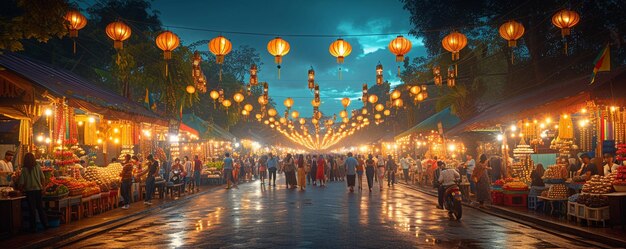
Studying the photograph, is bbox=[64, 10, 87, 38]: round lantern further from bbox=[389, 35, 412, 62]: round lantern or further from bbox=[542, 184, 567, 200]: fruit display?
bbox=[542, 184, 567, 200]: fruit display

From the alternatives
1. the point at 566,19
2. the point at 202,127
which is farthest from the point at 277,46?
the point at 202,127

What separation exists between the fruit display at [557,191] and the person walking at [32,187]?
13.5m

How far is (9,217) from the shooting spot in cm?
1261

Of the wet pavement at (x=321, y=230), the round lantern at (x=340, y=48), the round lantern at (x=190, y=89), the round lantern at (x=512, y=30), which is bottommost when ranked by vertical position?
the wet pavement at (x=321, y=230)

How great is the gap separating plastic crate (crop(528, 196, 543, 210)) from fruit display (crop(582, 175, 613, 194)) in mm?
2948

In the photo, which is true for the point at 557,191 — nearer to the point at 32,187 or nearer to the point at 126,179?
the point at 32,187

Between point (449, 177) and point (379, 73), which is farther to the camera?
point (379, 73)

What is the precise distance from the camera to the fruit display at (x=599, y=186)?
13.8 meters

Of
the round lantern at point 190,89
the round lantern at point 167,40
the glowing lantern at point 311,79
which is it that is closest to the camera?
the round lantern at point 167,40

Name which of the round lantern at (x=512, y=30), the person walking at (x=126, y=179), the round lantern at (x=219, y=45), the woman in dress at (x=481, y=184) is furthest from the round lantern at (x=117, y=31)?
the woman in dress at (x=481, y=184)

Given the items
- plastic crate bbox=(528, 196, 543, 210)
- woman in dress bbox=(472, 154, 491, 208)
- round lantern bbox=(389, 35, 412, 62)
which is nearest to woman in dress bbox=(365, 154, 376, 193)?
woman in dress bbox=(472, 154, 491, 208)

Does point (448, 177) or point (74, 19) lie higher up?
point (74, 19)

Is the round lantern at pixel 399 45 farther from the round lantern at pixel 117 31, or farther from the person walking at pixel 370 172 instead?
the person walking at pixel 370 172

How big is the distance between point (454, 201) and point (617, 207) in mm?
3915
